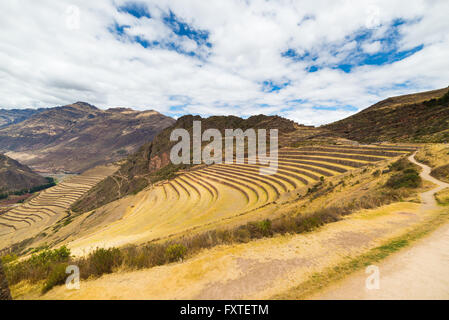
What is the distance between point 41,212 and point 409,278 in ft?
375

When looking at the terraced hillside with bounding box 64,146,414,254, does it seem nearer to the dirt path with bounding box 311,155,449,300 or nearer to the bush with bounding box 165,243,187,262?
the bush with bounding box 165,243,187,262

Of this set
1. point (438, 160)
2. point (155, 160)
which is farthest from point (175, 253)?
point (155, 160)

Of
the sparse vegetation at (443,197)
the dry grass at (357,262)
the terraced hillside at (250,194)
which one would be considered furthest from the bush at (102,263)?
the sparse vegetation at (443,197)

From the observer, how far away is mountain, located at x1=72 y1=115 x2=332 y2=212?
66812 mm

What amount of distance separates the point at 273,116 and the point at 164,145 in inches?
2194

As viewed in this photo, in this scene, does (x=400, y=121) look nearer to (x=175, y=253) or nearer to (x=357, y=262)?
(x=357, y=262)

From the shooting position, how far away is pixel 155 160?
81750 mm

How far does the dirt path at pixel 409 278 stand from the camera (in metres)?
3.17

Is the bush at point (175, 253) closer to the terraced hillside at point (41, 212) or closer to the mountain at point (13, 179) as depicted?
the terraced hillside at point (41, 212)

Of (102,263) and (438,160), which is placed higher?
(438,160)
